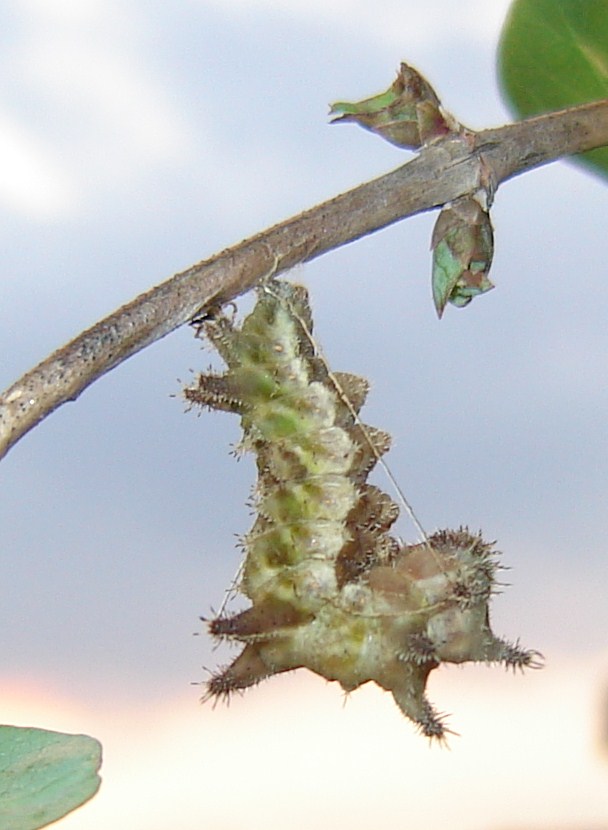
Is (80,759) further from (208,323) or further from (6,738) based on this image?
(208,323)

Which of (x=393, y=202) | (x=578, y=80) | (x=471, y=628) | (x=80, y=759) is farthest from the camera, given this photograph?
(x=578, y=80)

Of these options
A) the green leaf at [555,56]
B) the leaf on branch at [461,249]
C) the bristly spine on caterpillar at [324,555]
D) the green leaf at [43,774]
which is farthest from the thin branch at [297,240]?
the green leaf at [555,56]

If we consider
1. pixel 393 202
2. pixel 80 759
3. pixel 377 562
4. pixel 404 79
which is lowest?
pixel 80 759

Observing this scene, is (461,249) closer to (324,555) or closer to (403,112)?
(403,112)

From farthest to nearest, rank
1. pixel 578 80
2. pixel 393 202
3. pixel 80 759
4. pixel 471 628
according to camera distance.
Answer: pixel 578 80 < pixel 471 628 < pixel 393 202 < pixel 80 759

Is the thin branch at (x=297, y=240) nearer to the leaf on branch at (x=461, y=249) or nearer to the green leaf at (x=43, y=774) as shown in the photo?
the leaf on branch at (x=461, y=249)

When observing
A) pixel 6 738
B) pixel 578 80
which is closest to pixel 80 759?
pixel 6 738

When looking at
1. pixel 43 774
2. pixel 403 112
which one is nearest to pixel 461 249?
pixel 403 112
